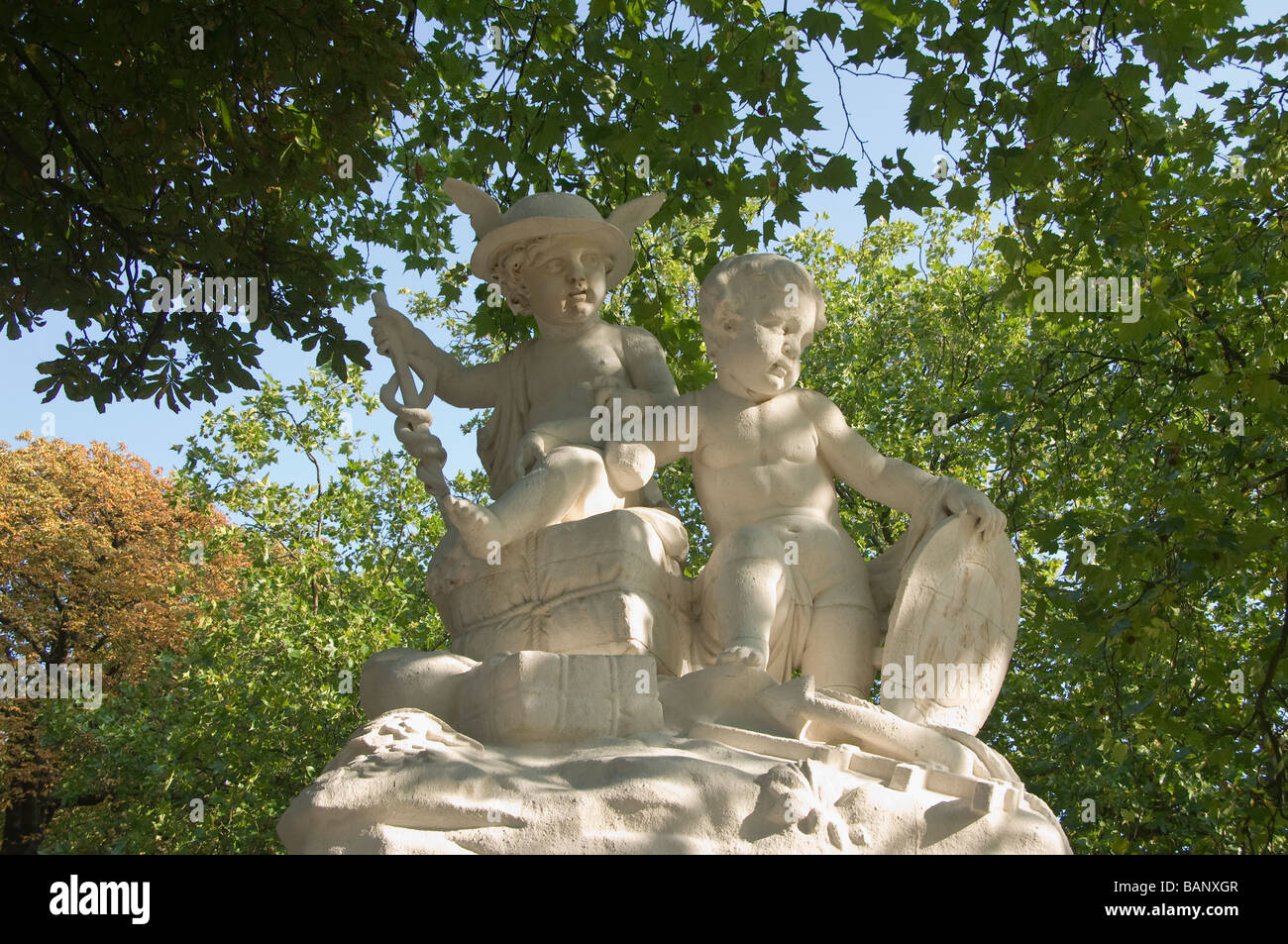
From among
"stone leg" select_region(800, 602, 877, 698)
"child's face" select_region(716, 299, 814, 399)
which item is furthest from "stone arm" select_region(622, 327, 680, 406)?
"stone leg" select_region(800, 602, 877, 698)

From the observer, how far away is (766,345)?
15.6ft

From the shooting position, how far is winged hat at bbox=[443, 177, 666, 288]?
5.17m

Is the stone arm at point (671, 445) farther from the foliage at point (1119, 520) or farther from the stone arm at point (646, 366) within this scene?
the foliage at point (1119, 520)

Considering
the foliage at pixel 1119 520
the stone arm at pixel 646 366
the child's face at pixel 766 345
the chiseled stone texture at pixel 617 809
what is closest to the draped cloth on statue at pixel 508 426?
the stone arm at pixel 646 366

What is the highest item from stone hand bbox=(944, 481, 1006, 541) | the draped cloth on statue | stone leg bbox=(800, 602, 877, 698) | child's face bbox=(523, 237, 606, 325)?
child's face bbox=(523, 237, 606, 325)

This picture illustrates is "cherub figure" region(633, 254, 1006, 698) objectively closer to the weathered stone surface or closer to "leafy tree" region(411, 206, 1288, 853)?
the weathered stone surface

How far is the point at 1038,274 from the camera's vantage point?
291 inches

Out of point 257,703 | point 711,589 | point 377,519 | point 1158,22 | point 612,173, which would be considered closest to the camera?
point 711,589

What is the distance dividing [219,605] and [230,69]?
7.80m

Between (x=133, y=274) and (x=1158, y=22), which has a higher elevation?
(x=1158, y=22)

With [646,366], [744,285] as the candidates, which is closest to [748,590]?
[744,285]

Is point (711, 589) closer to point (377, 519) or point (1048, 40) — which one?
point (1048, 40)
